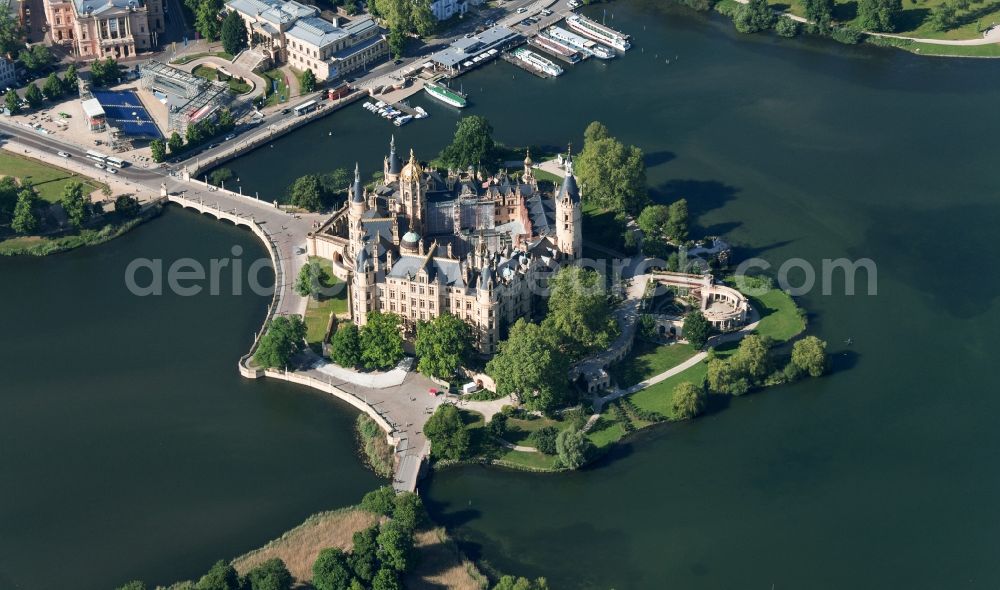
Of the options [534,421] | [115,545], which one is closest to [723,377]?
[534,421]

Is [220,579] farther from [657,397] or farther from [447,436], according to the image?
[657,397]

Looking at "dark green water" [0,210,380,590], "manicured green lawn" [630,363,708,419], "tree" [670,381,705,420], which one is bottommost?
"dark green water" [0,210,380,590]

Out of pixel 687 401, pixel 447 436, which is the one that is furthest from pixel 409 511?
pixel 687 401

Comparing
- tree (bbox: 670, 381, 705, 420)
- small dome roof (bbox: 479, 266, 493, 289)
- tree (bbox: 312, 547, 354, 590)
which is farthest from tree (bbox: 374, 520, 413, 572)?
tree (bbox: 670, 381, 705, 420)

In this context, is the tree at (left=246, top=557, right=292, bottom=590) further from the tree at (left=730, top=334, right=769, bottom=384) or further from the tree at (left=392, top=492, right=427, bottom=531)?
the tree at (left=730, top=334, right=769, bottom=384)

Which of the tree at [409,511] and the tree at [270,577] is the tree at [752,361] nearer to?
the tree at [409,511]
